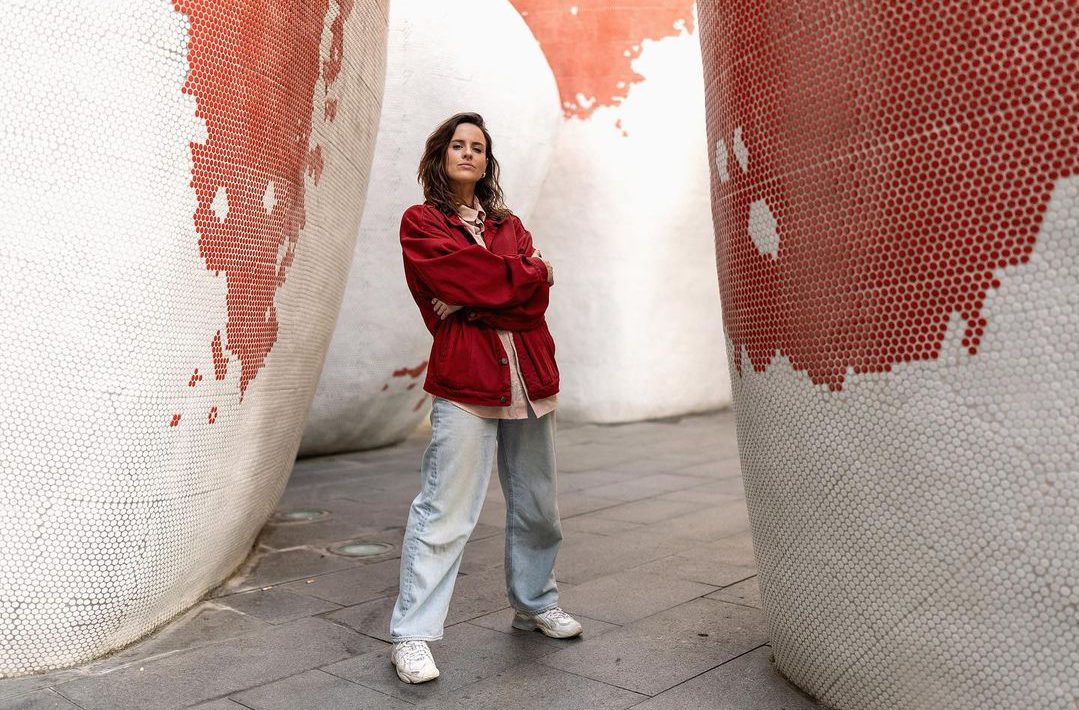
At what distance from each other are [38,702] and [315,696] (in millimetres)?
664

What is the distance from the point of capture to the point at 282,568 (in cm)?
367

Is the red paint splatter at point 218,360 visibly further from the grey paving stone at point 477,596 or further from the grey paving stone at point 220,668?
the grey paving stone at point 477,596

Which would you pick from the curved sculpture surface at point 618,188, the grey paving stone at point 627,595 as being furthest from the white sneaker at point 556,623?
the curved sculpture surface at point 618,188

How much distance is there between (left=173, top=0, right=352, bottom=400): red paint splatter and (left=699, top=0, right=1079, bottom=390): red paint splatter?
1.30 metres

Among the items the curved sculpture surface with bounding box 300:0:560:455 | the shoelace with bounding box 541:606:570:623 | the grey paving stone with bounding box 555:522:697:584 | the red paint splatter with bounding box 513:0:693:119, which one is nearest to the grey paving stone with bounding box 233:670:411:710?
the shoelace with bounding box 541:606:570:623

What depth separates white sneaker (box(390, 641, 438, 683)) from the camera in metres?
2.45

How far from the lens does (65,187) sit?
7.80ft

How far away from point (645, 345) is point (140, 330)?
6497mm

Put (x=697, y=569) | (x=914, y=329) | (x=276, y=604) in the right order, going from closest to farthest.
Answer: (x=914, y=329) < (x=276, y=604) < (x=697, y=569)

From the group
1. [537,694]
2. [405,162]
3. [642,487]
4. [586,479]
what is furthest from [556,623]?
[405,162]

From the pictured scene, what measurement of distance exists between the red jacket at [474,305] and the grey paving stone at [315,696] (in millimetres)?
775

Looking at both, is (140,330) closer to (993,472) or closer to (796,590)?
(796,590)

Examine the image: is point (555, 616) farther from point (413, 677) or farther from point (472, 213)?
point (472, 213)

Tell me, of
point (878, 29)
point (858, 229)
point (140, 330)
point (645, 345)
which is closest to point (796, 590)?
point (858, 229)
